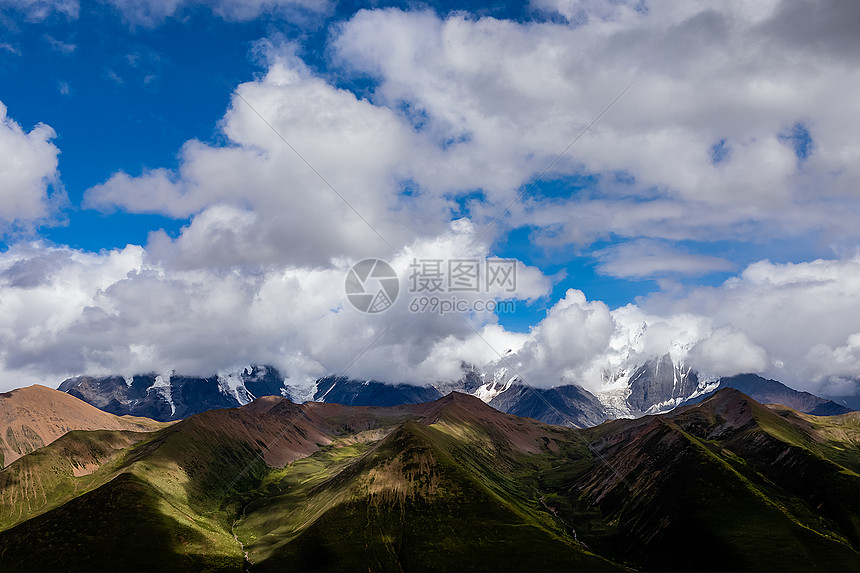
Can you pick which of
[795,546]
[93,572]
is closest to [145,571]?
[93,572]

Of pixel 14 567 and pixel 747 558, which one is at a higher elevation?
pixel 14 567

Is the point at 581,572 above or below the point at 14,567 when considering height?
below

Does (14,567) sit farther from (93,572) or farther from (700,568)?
(700,568)

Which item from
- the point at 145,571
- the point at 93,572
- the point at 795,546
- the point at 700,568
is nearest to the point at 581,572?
the point at 700,568

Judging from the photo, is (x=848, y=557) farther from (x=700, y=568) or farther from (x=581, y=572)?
(x=581, y=572)

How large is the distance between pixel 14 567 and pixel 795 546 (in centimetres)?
27500

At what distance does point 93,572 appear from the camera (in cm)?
19762

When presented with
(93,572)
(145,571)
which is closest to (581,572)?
(145,571)

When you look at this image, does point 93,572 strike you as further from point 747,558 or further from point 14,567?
point 747,558

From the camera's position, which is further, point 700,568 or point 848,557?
point 700,568

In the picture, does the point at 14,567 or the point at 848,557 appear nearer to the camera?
the point at 848,557

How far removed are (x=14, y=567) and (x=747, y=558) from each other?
257 m

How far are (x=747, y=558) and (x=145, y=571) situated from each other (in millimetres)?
211523

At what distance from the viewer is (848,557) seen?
186 metres
